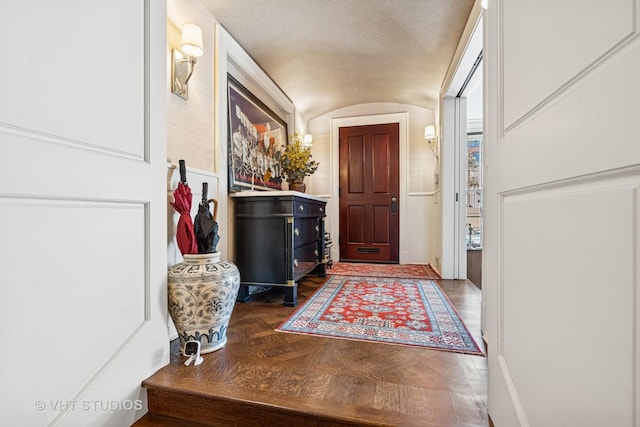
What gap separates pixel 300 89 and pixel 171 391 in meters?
3.30

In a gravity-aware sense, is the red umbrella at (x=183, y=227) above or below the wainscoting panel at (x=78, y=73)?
below

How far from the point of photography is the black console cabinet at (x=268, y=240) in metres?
2.27

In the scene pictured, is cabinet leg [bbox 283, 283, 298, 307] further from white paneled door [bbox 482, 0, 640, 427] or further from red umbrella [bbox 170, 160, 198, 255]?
white paneled door [bbox 482, 0, 640, 427]

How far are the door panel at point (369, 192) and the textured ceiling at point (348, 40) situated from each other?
0.85m

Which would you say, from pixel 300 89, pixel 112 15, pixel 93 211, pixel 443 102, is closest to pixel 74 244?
pixel 93 211

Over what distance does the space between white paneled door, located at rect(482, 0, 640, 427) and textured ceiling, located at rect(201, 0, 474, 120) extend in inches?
63.1

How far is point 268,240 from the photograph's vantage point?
2.30 m

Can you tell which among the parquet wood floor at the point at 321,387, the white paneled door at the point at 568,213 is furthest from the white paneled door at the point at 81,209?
the white paneled door at the point at 568,213

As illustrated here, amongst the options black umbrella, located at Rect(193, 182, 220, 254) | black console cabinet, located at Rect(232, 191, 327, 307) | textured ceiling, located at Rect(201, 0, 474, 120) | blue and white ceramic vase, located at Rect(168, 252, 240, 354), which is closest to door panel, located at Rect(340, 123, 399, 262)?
textured ceiling, located at Rect(201, 0, 474, 120)

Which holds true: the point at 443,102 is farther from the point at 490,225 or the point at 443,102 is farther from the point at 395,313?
the point at 490,225

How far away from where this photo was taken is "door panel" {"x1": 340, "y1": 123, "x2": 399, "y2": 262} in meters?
4.40

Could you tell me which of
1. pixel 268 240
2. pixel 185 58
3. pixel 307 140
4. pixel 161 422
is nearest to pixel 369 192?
pixel 307 140

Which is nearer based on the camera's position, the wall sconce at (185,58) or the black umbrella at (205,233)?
the black umbrella at (205,233)

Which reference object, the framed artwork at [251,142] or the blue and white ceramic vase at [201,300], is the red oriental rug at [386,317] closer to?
the blue and white ceramic vase at [201,300]
